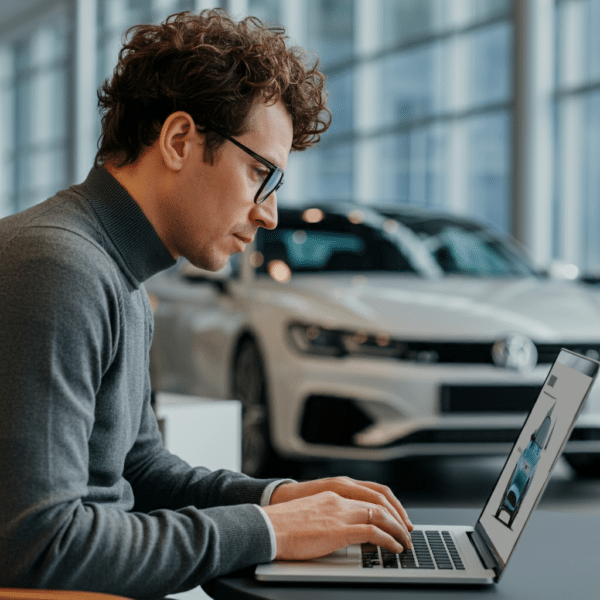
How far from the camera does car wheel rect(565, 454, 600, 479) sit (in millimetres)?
5305

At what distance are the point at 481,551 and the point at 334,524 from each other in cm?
23

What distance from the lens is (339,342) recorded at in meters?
4.47

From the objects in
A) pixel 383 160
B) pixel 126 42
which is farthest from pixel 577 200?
pixel 126 42

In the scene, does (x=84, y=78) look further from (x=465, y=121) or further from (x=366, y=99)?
(x=465, y=121)

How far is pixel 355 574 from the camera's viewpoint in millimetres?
1313

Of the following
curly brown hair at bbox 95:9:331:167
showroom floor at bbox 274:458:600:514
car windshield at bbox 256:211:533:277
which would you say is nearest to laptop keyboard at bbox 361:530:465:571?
curly brown hair at bbox 95:9:331:167

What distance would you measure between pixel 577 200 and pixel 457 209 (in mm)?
1762

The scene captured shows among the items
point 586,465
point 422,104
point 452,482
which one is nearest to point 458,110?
point 422,104

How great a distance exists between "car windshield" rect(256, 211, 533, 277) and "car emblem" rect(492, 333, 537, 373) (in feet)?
2.93

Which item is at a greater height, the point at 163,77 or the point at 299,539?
the point at 163,77

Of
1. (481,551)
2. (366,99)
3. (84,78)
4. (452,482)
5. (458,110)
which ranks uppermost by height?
(84,78)

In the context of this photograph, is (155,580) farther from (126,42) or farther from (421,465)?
(421,465)

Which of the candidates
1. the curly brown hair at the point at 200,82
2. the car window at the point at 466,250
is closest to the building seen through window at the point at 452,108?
the car window at the point at 466,250

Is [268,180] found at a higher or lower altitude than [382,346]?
higher
